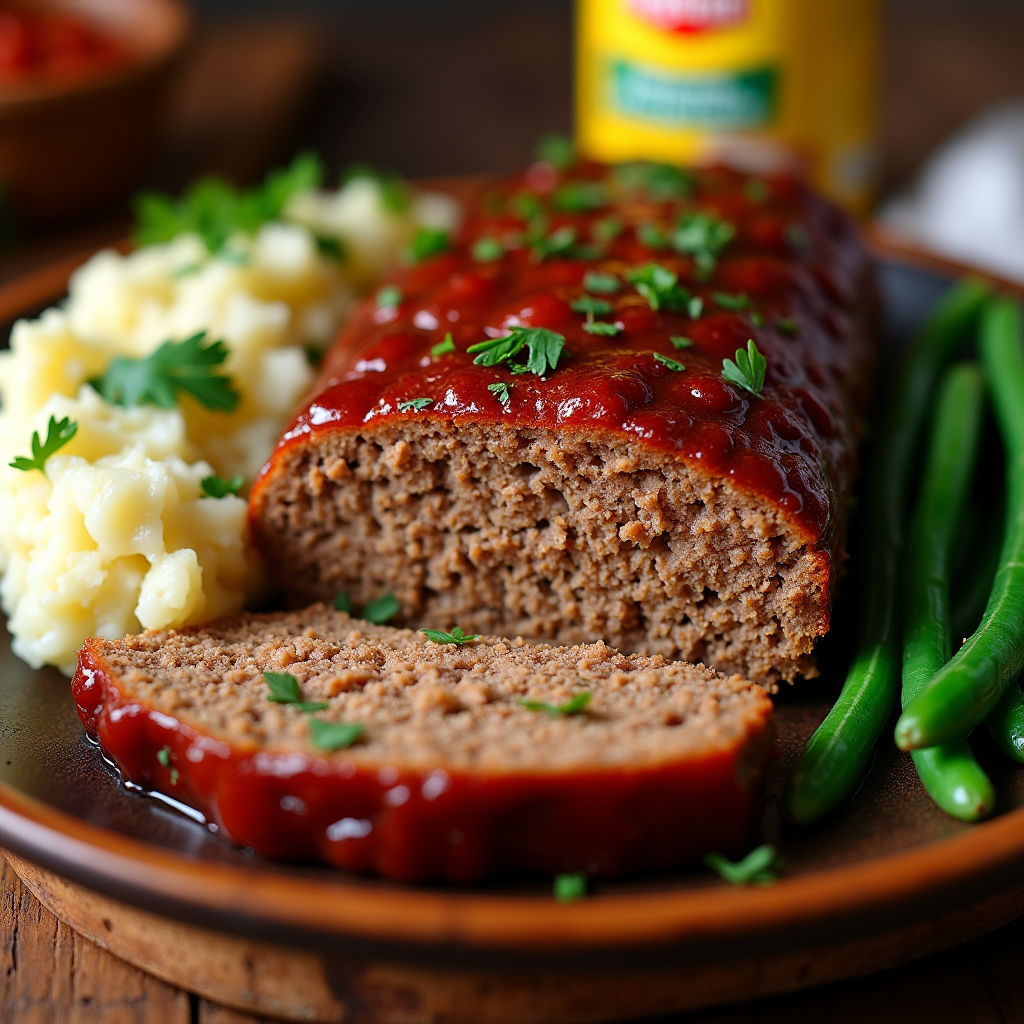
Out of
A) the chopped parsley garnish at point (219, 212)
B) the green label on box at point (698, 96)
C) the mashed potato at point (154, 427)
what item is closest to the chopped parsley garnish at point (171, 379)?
the mashed potato at point (154, 427)

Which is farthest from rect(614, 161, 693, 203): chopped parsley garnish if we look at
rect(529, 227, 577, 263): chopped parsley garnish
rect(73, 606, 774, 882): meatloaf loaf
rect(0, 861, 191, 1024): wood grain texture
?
rect(0, 861, 191, 1024): wood grain texture

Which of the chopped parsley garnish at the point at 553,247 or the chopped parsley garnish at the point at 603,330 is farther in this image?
the chopped parsley garnish at the point at 553,247

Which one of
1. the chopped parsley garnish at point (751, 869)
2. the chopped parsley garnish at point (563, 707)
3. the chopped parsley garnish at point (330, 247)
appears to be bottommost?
the chopped parsley garnish at point (751, 869)

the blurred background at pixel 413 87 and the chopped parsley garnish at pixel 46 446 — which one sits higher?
the chopped parsley garnish at pixel 46 446

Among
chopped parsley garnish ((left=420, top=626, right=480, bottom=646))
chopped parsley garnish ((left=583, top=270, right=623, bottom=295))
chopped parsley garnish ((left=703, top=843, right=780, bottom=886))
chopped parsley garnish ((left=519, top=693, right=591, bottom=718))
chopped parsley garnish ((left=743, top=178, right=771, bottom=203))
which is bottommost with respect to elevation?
chopped parsley garnish ((left=420, top=626, right=480, bottom=646))

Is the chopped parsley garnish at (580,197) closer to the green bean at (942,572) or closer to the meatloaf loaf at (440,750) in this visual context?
the green bean at (942,572)

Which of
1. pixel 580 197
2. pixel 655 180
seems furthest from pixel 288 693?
pixel 655 180

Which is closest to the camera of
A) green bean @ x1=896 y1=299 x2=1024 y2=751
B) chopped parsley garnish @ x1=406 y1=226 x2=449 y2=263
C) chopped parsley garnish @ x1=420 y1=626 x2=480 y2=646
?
green bean @ x1=896 y1=299 x2=1024 y2=751

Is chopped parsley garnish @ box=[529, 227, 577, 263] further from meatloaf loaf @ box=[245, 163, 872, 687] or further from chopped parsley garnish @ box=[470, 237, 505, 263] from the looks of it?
chopped parsley garnish @ box=[470, 237, 505, 263]
